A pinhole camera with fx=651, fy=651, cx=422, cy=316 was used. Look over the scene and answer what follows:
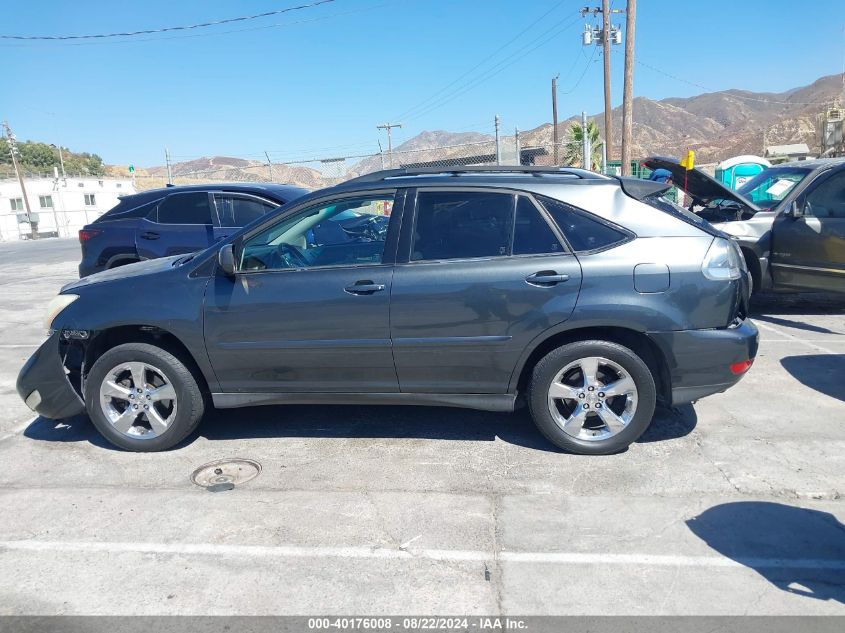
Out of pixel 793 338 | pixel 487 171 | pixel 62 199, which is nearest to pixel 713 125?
pixel 62 199

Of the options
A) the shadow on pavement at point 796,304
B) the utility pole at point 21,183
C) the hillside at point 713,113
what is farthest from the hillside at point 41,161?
the shadow on pavement at point 796,304

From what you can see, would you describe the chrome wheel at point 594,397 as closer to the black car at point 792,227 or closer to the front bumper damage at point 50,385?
the front bumper damage at point 50,385

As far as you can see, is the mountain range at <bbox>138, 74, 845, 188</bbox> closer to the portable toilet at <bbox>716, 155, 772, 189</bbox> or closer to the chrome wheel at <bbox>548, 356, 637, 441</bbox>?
the portable toilet at <bbox>716, 155, 772, 189</bbox>

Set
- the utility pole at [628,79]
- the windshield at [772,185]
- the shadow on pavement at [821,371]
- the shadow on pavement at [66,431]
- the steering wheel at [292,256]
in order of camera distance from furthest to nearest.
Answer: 1. the utility pole at [628,79]
2. the windshield at [772,185]
3. the shadow on pavement at [821,371]
4. the shadow on pavement at [66,431]
5. the steering wheel at [292,256]

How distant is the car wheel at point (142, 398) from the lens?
14.4 feet

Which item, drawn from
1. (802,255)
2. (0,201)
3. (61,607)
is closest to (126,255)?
(61,607)

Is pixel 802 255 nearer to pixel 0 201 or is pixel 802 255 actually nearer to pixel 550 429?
pixel 550 429

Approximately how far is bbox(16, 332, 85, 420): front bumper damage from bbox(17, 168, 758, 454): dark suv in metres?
0.02

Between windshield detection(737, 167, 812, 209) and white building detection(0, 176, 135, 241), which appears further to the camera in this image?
white building detection(0, 176, 135, 241)

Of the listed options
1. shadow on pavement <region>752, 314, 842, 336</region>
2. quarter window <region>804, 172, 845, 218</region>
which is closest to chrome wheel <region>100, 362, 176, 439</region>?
shadow on pavement <region>752, 314, 842, 336</region>

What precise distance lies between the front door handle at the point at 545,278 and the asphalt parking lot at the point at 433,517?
1130 millimetres

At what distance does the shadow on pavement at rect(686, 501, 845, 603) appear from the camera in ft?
9.57

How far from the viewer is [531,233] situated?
13.5ft

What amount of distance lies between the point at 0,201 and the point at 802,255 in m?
50.2
